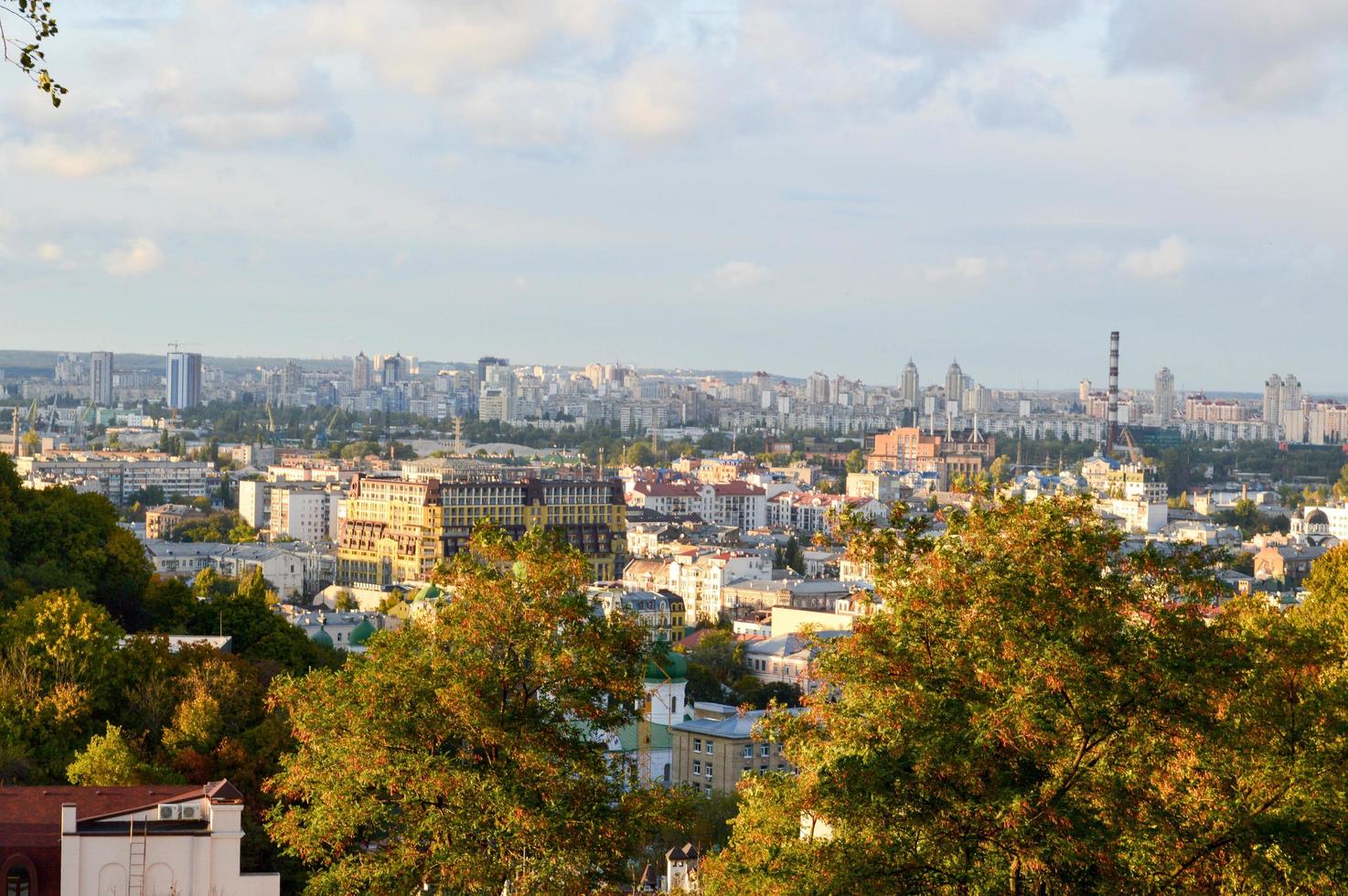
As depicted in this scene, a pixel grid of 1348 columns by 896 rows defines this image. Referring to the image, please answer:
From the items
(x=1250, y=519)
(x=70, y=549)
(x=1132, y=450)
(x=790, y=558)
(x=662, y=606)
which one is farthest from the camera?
(x=1132, y=450)

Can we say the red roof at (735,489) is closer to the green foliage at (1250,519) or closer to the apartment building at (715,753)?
the green foliage at (1250,519)

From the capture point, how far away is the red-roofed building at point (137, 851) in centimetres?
1304

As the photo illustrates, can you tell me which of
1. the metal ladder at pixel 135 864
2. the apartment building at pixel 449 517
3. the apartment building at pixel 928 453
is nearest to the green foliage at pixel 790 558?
the apartment building at pixel 449 517

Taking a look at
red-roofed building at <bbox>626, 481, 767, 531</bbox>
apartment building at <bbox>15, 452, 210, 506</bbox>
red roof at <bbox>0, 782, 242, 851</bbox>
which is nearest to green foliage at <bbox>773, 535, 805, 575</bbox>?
red-roofed building at <bbox>626, 481, 767, 531</bbox>

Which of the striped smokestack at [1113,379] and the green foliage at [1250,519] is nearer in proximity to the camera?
the green foliage at [1250,519]

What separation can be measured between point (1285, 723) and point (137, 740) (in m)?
11.2

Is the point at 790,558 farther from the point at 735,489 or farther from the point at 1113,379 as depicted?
the point at 1113,379

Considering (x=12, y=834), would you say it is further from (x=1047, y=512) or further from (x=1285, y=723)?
(x=1285, y=723)

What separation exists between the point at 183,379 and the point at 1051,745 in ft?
511

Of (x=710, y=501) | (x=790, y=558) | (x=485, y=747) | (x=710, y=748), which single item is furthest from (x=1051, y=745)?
(x=710, y=501)

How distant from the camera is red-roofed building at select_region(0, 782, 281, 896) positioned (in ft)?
42.8

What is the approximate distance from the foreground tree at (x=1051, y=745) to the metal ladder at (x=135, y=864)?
3.47 metres

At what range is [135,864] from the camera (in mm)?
13117

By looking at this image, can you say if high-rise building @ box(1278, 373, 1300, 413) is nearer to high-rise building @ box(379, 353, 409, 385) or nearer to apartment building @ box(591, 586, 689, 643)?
high-rise building @ box(379, 353, 409, 385)
